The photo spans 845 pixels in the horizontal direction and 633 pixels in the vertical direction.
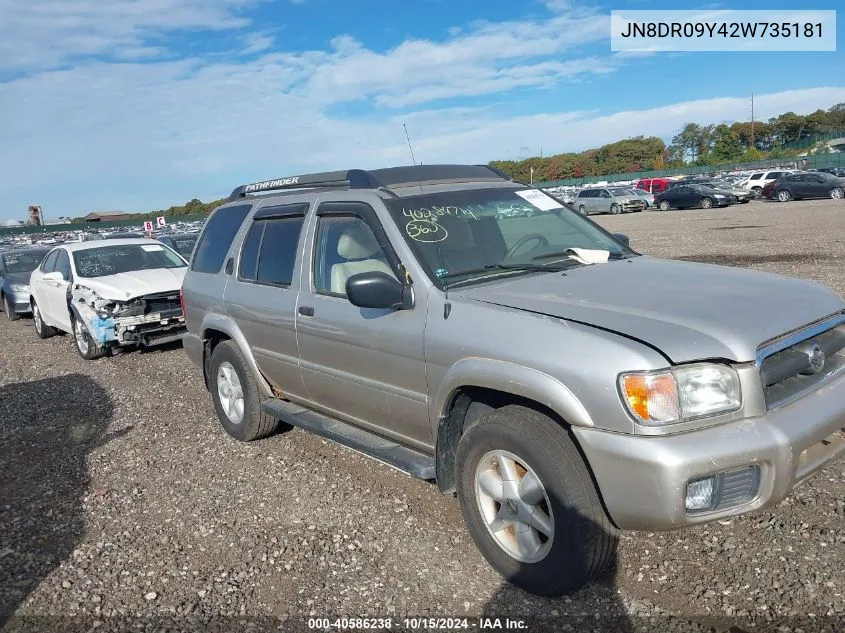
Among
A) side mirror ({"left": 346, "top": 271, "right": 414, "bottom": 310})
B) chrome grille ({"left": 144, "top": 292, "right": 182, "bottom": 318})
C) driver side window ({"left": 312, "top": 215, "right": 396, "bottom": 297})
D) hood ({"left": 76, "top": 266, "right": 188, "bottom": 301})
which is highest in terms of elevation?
driver side window ({"left": 312, "top": 215, "right": 396, "bottom": 297})

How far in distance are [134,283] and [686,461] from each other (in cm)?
828

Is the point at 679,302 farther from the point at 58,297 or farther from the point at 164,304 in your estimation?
the point at 58,297

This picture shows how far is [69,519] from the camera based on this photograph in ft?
14.7

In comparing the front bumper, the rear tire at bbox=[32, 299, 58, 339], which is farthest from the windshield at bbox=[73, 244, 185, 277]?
the front bumper

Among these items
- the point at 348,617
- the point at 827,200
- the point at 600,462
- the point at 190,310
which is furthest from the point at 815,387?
the point at 827,200

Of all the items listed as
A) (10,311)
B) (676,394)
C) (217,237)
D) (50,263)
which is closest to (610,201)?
(10,311)

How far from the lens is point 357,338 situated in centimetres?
402

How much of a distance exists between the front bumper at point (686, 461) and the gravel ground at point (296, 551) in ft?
1.85

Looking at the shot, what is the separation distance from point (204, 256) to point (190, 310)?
0.48 meters

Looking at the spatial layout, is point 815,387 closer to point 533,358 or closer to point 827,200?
point 533,358

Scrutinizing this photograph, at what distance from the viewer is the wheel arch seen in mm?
2900

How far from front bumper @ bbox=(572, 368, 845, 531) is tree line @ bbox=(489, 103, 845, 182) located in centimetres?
8537

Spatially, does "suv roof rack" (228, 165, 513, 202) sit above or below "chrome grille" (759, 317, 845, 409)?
above

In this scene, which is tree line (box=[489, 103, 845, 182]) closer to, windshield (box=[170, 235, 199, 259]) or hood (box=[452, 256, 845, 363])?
windshield (box=[170, 235, 199, 259])
